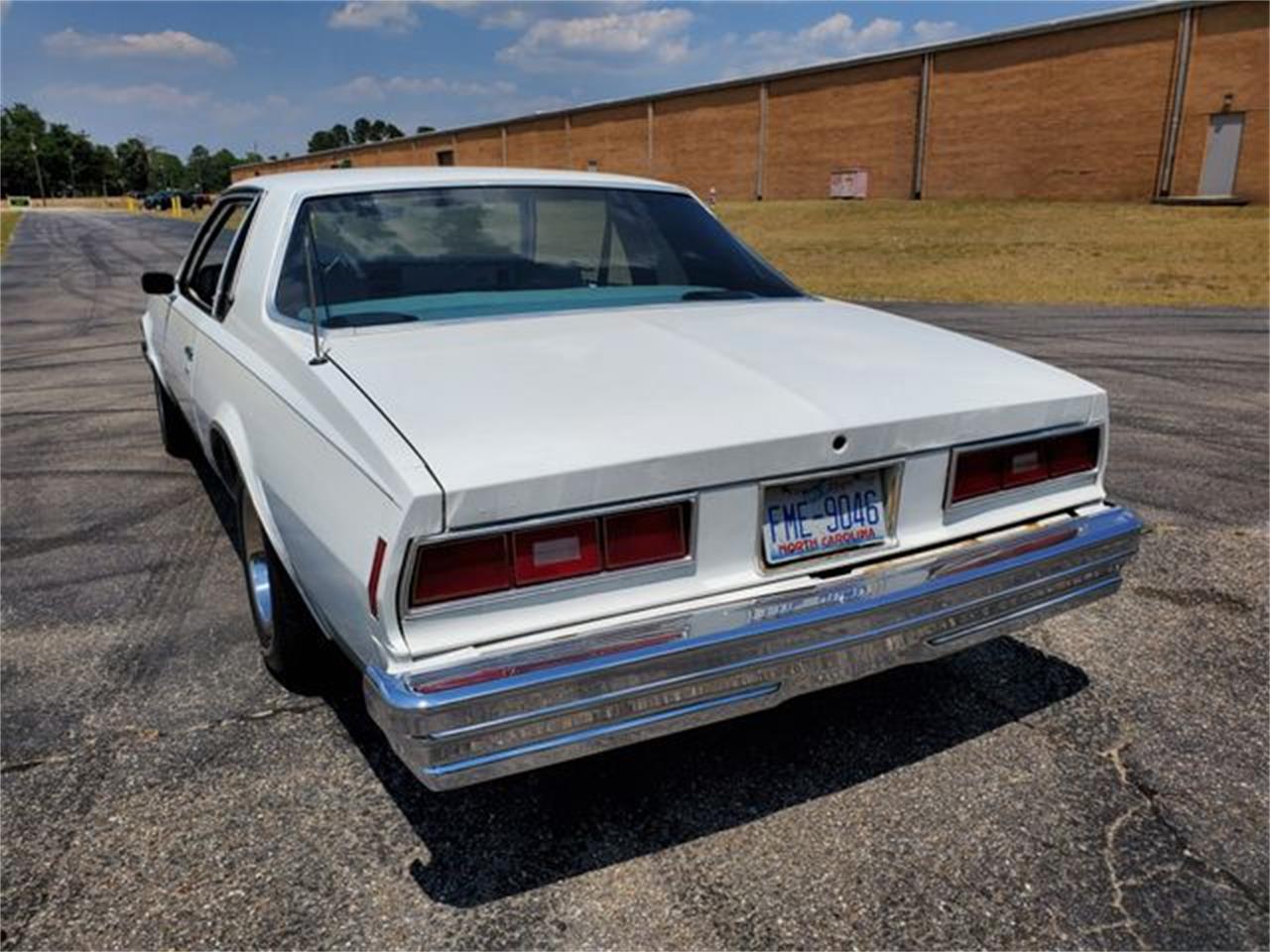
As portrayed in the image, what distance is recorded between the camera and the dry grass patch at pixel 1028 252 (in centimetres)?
1478

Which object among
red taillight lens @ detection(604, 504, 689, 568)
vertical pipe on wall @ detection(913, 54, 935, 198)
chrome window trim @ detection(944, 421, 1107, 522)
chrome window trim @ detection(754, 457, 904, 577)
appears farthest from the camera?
vertical pipe on wall @ detection(913, 54, 935, 198)

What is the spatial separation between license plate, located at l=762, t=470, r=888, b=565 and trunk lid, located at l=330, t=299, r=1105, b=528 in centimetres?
8

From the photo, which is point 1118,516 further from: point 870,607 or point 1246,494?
point 1246,494

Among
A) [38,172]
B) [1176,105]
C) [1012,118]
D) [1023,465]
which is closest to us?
[1023,465]

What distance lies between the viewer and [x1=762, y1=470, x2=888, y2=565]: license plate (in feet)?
7.16

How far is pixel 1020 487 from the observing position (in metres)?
2.57

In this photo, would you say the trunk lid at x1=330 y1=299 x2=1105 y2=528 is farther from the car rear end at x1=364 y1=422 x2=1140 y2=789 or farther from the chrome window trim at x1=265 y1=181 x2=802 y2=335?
the chrome window trim at x1=265 y1=181 x2=802 y2=335

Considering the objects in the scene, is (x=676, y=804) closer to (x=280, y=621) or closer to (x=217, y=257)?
(x=280, y=621)

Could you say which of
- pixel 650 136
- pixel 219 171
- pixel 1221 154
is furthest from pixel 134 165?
pixel 1221 154

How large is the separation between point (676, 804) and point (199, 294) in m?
2.98

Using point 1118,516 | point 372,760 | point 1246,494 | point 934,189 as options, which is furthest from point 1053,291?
point 934,189

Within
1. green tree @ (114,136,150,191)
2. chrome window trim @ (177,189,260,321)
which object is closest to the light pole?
green tree @ (114,136,150,191)

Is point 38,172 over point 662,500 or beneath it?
over

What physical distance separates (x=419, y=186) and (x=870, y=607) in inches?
82.1
